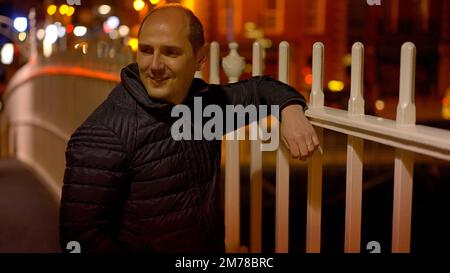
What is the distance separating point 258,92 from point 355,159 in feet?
1.62

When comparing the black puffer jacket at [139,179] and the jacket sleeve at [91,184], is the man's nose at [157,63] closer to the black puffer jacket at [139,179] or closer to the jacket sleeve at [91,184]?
the black puffer jacket at [139,179]

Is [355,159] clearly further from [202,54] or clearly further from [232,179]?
[232,179]

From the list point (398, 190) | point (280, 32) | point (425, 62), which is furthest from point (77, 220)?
point (425, 62)

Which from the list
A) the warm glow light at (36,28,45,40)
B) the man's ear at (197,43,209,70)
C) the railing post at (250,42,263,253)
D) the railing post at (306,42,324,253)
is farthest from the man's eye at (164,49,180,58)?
the warm glow light at (36,28,45,40)

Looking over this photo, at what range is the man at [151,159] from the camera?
2557 millimetres

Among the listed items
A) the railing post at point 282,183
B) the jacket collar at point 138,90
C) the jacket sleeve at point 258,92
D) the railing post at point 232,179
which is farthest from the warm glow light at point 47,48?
the jacket collar at point 138,90

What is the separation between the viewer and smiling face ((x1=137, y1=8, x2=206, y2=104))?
262 centimetres

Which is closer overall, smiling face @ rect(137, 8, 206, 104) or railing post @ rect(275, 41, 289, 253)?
smiling face @ rect(137, 8, 206, 104)

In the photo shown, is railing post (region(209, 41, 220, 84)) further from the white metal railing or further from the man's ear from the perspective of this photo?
the man's ear

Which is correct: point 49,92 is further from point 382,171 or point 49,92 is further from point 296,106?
point 382,171

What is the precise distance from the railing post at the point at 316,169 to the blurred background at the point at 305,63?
100 centimetres

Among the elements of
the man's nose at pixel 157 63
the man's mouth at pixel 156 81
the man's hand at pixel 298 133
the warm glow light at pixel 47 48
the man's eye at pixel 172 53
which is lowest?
the man's hand at pixel 298 133

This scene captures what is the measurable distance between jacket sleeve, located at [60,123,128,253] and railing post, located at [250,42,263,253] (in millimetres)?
1063

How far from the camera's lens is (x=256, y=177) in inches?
142
